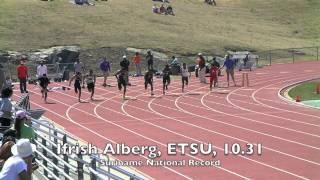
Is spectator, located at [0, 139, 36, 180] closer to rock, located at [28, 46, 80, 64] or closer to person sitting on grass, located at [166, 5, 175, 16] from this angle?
rock, located at [28, 46, 80, 64]

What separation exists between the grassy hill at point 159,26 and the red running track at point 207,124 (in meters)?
17.0

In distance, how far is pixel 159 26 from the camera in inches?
2287

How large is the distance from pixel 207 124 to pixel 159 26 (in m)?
38.6

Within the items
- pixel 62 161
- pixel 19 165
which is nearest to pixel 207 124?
pixel 62 161

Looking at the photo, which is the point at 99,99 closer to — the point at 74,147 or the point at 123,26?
the point at 74,147

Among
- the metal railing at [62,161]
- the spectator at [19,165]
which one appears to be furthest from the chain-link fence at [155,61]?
the spectator at [19,165]

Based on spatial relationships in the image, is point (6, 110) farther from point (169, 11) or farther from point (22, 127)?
point (169, 11)

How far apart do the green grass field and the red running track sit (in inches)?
40.3

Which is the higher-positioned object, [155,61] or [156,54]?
[156,54]

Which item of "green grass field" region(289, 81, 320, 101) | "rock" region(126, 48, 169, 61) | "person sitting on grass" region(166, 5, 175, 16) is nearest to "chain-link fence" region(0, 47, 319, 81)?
"rock" region(126, 48, 169, 61)

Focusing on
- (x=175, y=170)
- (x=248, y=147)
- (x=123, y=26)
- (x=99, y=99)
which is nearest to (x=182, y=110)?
(x=99, y=99)

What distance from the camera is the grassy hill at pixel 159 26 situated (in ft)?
161

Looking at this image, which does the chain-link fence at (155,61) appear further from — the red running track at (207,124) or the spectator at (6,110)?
the spectator at (6,110)

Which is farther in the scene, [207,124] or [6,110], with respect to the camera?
[207,124]
